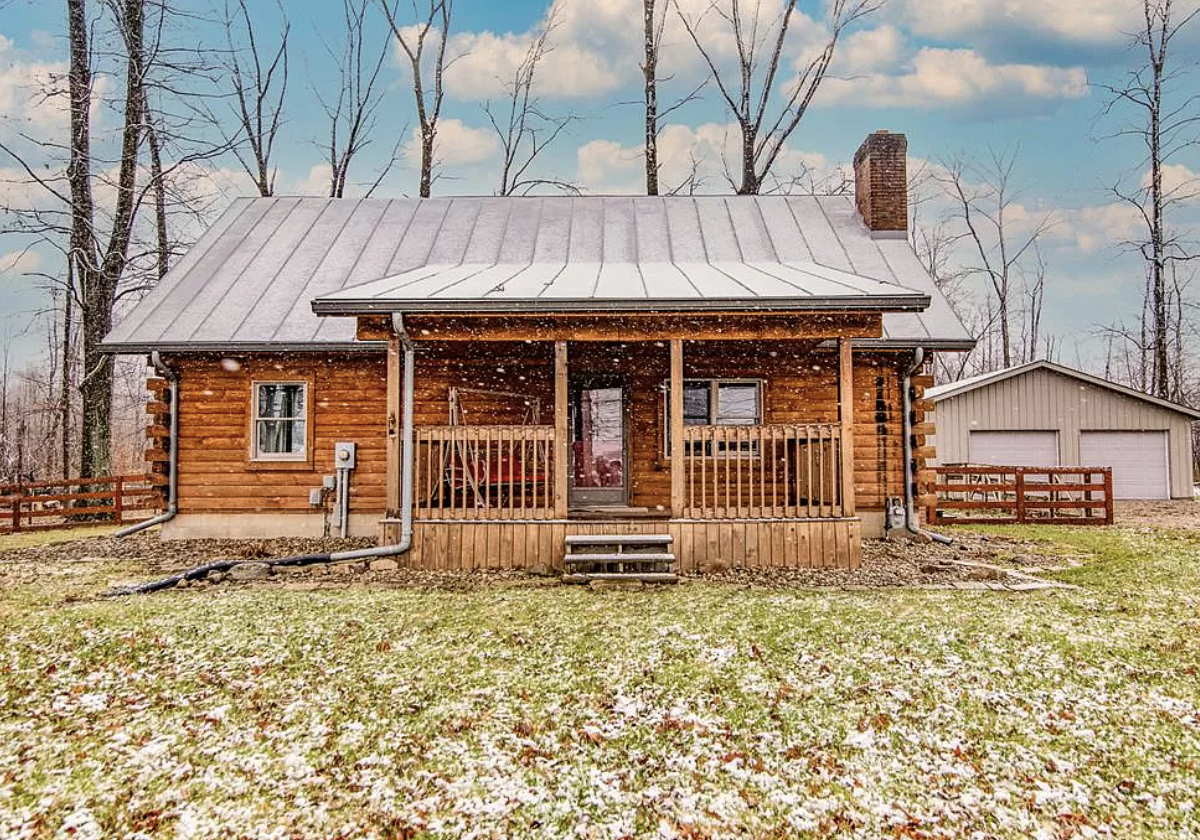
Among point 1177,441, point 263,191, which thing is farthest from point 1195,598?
point 263,191

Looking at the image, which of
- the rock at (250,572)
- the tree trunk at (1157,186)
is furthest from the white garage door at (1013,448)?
the rock at (250,572)

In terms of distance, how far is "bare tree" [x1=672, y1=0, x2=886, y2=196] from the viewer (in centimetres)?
2041

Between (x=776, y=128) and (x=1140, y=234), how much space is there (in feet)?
44.1

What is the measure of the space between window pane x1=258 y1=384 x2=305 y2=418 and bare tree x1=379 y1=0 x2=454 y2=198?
1226cm

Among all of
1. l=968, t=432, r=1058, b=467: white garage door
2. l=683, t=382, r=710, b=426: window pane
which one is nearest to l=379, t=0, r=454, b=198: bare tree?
l=683, t=382, r=710, b=426: window pane

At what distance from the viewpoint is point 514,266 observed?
10555 millimetres

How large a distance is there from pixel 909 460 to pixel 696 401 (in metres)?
3.22

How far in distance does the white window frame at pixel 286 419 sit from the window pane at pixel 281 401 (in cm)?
7

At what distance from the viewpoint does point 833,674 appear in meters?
4.89

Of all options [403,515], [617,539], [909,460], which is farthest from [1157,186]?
[403,515]

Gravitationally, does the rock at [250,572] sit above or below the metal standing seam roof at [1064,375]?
below

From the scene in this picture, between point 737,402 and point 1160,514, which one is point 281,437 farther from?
point 1160,514

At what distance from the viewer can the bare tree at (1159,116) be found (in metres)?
21.0

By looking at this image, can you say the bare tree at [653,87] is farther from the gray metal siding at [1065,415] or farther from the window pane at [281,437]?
the window pane at [281,437]
